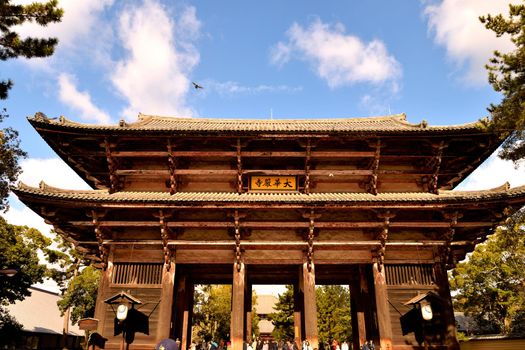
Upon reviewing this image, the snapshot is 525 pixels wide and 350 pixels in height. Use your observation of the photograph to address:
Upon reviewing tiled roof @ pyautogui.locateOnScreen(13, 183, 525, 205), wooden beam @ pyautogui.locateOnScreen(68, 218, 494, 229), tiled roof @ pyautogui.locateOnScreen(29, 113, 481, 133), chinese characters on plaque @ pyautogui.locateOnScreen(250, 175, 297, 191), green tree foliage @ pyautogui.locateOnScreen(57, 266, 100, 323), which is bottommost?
green tree foliage @ pyautogui.locateOnScreen(57, 266, 100, 323)

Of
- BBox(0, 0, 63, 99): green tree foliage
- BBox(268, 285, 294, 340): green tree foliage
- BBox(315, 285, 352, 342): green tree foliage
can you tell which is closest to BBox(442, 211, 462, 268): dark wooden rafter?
BBox(0, 0, 63, 99): green tree foliage

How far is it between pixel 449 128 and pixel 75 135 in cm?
1507

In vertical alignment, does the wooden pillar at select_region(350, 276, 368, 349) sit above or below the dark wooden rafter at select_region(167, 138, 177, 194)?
below

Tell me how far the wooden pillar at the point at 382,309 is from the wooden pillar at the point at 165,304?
813cm

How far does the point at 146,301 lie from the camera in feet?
46.2

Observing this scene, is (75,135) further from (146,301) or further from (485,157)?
(485,157)

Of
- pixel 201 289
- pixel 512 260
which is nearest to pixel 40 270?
pixel 201 289

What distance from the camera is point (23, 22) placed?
1198cm

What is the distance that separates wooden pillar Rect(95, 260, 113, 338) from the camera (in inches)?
542

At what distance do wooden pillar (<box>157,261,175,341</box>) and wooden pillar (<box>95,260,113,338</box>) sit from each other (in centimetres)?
201

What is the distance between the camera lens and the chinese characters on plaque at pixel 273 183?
15.5m

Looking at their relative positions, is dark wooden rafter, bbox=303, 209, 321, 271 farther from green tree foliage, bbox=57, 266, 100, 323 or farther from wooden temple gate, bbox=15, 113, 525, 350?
green tree foliage, bbox=57, 266, 100, 323

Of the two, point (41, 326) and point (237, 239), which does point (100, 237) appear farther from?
point (41, 326)

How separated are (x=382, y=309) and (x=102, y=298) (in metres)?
11.0
